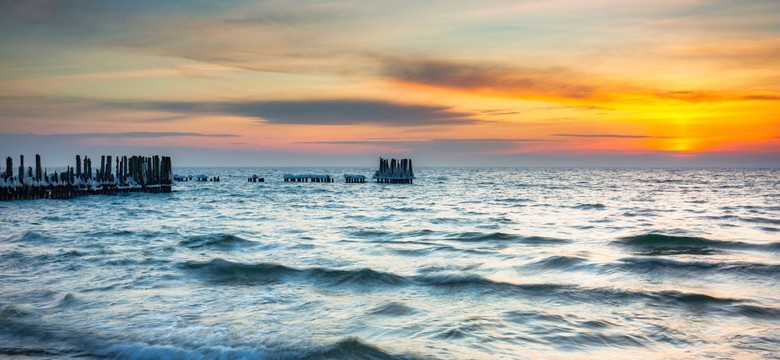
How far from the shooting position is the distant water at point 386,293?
304 inches

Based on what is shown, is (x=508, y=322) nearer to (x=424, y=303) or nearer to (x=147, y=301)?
(x=424, y=303)

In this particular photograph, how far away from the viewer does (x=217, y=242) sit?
58.4 ft

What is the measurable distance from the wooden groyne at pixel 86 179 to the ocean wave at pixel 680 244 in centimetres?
3379

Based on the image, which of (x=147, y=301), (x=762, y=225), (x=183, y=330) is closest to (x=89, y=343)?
(x=183, y=330)

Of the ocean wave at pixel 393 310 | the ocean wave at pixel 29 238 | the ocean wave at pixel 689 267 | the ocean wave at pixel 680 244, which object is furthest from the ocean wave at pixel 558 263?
the ocean wave at pixel 29 238

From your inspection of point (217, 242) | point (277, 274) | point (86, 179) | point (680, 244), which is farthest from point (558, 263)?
point (86, 179)

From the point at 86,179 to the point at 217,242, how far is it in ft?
95.1

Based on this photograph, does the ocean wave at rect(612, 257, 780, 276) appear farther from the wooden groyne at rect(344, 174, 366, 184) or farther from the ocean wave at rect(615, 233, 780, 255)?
the wooden groyne at rect(344, 174, 366, 184)

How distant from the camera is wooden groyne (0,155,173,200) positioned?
1385 inches

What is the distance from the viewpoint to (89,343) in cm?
758

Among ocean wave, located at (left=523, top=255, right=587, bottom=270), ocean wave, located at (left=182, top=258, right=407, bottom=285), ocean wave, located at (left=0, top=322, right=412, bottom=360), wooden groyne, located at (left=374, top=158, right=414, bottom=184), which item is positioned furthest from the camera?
wooden groyne, located at (left=374, top=158, right=414, bottom=184)

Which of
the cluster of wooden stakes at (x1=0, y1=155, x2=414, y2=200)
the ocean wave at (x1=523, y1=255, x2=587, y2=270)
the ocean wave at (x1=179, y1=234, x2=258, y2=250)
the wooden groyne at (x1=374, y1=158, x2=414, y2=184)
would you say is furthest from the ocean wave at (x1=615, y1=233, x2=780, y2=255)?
the wooden groyne at (x1=374, y1=158, x2=414, y2=184)

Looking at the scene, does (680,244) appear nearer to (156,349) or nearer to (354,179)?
(156,349)

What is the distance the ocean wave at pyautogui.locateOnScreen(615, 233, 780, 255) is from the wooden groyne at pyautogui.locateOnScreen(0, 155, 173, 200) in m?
33.8
